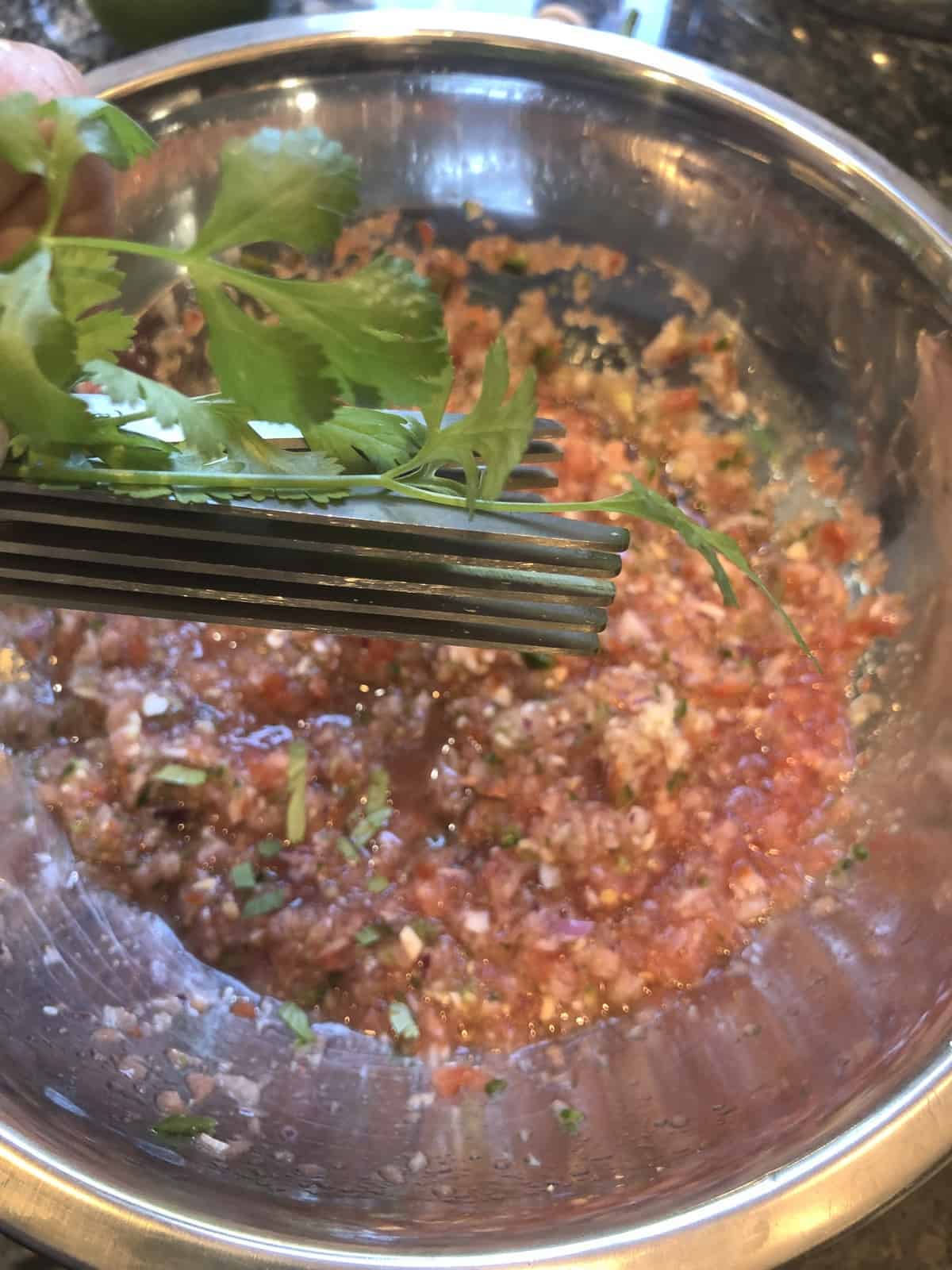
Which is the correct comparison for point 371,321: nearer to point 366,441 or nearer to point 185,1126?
point 366,441

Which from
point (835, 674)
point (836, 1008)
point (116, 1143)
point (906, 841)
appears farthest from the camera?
point (835, 674)

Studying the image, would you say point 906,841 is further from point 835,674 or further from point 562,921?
point 562,921

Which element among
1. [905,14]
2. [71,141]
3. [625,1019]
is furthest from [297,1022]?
[905,14]

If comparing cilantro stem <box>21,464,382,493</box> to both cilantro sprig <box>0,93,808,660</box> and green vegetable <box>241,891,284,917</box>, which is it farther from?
green vegetable <box>241,891,284,917</box>

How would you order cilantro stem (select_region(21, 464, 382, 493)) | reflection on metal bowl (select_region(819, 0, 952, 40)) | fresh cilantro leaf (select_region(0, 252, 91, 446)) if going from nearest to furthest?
fresh cilantro leaf (select_region(0, 252, 91, 446)), cilantro stem (select_region(21, 464, 382, 493)), reflection on metal bowl (select_region(819, 0, 952, 40))

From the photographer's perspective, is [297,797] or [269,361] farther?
[297,797]

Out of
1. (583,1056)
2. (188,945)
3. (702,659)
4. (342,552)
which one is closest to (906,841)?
(702,659)

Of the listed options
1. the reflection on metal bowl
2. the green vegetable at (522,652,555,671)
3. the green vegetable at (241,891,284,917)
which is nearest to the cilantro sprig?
the green vegetable at (522,652,555,671)
